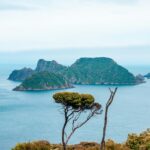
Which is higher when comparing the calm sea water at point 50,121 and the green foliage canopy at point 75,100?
the green foliage canopy at point 75,100

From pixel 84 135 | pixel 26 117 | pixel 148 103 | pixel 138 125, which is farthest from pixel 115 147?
pixel 148 103

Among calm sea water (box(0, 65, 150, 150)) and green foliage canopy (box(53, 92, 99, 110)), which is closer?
green foliage canopy (box(53, 92, 99, 110))

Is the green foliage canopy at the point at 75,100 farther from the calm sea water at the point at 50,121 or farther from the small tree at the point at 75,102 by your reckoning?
the calm sea water at the point at 50,121

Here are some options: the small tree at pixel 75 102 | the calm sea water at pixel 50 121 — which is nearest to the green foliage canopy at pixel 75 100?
the small tree at pixel 75 102

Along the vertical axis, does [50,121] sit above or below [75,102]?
below

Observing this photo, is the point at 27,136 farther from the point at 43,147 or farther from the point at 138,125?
the point at 43,147

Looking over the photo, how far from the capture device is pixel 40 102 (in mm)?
163250

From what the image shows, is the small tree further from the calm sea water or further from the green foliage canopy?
the calm sea water

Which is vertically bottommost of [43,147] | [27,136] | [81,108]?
[27,136]

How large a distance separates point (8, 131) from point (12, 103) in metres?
57.3

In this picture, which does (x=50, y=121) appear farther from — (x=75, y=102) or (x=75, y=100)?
(x=75, y=100)

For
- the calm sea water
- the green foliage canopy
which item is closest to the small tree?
the green foliage canopy

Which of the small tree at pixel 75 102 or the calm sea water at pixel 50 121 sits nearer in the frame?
the small tree at pixel 75 102

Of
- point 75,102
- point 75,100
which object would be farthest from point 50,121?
point 75,100
